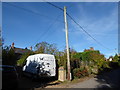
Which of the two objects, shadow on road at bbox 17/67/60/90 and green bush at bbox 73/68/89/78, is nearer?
shadow on road at bbox 17/67/60/90

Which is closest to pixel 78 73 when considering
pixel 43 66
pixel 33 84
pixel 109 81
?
pixel 109 81

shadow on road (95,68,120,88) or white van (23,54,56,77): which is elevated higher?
white van (23,54,56,77)

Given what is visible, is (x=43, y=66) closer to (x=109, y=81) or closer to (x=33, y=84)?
(x=33, y=84)

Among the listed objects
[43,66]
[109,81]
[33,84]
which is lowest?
[109,81]

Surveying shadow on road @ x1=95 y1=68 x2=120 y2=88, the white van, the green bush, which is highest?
the white van

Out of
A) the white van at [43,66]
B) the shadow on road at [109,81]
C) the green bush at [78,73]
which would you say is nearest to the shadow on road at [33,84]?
the white van at [43,66]

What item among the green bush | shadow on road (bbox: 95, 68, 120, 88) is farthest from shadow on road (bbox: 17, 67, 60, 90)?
shadow on road (bbox: 95, 68, 120, 88)

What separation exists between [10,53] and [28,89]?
11.4 metres

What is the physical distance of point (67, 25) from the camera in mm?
11570

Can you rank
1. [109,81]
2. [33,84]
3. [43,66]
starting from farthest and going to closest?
[109,81] < [43,66] < [33,84]

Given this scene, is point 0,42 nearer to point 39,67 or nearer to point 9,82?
point 39,67

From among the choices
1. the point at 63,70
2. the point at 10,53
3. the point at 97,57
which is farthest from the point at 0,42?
the point at 97,57

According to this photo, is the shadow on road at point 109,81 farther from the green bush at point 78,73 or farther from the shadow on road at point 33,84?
the shadow on road at point 33,84

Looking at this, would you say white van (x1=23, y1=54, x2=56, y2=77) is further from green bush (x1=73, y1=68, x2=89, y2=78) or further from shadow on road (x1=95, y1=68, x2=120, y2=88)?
shadow on road (x1=95, y1=68, x2=120, y2=88)
